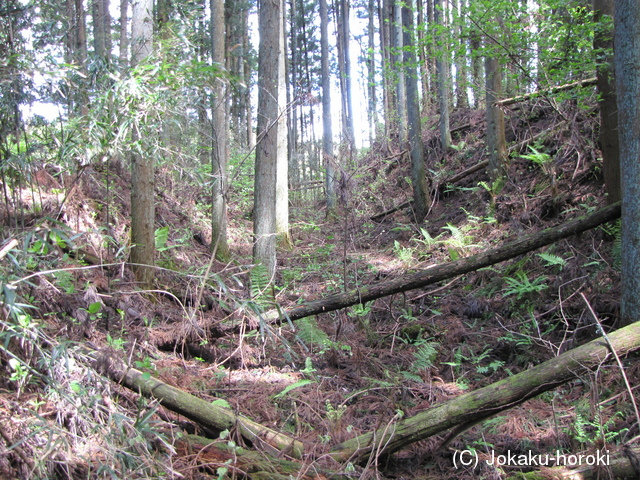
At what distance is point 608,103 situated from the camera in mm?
5363

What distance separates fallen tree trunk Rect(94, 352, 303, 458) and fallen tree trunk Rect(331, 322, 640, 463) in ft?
1.39

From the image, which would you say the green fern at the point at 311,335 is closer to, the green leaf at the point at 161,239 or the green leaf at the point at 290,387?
the green leaf at the point at 290,387

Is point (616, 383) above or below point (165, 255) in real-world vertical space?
below

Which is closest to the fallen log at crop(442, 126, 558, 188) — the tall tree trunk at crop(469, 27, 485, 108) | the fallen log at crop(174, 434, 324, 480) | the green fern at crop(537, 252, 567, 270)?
the tall tree trunk at crop(469, 27, 485, 108)

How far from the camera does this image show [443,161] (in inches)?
487

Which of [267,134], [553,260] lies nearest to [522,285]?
[553,260]

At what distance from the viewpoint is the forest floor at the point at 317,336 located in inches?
101

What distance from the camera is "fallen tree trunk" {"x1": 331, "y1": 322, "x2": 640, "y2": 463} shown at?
9.95 feet

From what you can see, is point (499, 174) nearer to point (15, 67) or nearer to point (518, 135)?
point (518, 135)

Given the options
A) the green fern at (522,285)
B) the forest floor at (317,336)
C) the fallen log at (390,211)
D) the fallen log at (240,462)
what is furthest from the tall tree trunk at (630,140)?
the fallen log at (390,211)

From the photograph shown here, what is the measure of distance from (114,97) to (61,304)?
6.35 ft

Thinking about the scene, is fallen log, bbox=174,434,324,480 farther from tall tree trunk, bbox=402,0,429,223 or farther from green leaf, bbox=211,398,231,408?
tall tree trunk, bbox=402,0,429,223

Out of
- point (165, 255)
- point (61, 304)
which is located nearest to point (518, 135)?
point (165, 255)

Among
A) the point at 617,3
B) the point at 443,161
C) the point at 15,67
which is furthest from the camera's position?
the point at 443,161
